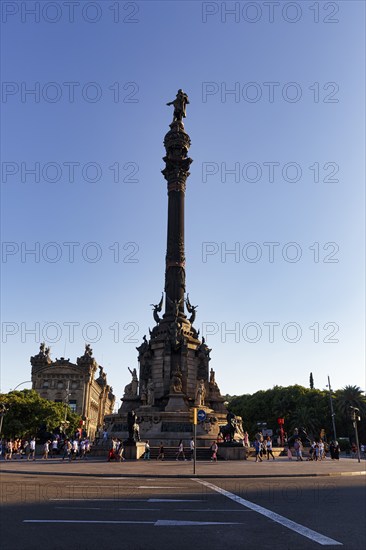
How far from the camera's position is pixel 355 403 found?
257 feet

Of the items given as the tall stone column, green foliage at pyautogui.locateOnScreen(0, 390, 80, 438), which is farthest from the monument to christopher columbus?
green foliage at pyautogui.locateOnScreen(0, 390, 80, 438)

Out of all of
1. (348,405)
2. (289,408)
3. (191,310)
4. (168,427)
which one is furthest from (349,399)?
(168,427)

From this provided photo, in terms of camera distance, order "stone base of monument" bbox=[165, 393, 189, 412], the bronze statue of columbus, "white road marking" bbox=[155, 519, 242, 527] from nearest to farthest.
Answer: "white road marking" bbox=[155, 519, 242, 527], "stone base of monument" bbox=[165, 393, 189, 412], the bronze statue of columbus

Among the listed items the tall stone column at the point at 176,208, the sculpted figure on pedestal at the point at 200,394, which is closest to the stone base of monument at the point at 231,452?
the sculpted figure on pedestal at the point at 200,394

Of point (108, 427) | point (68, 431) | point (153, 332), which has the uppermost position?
point (153, 332)

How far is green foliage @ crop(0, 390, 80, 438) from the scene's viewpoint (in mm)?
71625

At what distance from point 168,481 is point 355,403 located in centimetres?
6717

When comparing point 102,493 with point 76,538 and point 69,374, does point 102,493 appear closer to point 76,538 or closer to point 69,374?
point 76,538

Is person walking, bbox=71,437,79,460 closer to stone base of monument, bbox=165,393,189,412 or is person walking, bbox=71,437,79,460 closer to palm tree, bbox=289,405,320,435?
stone base of monument, bbox=165,393,189,412

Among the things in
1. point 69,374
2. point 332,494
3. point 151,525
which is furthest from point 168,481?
point 69,374

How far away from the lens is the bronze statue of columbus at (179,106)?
5675 centimetres

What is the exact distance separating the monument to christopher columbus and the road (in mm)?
21441

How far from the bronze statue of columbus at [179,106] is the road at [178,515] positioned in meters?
46.9

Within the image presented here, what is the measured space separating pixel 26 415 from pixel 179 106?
169ft
